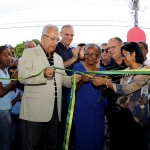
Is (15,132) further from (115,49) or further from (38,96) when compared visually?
(115,49)

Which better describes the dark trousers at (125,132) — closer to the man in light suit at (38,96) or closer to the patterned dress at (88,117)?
the patterned dress at (88,117)

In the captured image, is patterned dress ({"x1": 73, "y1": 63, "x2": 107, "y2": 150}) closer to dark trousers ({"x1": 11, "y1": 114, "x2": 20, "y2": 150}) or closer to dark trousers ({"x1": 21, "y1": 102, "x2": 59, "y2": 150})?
dark trousers ({"x1": 21, "y1": 102, "x2": 59, "y2": 150})

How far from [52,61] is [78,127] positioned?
3.46 feet

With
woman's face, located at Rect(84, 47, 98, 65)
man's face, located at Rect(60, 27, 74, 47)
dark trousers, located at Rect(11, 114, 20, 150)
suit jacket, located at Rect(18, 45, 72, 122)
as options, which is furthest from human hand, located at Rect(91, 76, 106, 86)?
dark trousers, located at Rect(11, 114, 20, 150)

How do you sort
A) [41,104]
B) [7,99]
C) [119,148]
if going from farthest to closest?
[7,99] < [119,148] < [41,104]

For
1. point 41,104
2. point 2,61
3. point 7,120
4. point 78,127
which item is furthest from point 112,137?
point 2,61

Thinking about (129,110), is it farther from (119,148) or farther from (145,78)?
(119,148)

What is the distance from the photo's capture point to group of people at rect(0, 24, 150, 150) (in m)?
3.76

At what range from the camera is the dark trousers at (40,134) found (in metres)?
3.93

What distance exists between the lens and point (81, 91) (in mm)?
4273

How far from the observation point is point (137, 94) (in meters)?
3.71

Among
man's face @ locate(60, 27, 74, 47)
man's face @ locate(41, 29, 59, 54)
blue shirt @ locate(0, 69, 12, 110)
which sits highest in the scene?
man's face @ locate(60, 27, 74, 47)

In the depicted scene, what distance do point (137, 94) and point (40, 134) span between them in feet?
4.69

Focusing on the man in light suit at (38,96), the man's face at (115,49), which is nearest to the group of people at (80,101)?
the man in light suit at (38,96)
